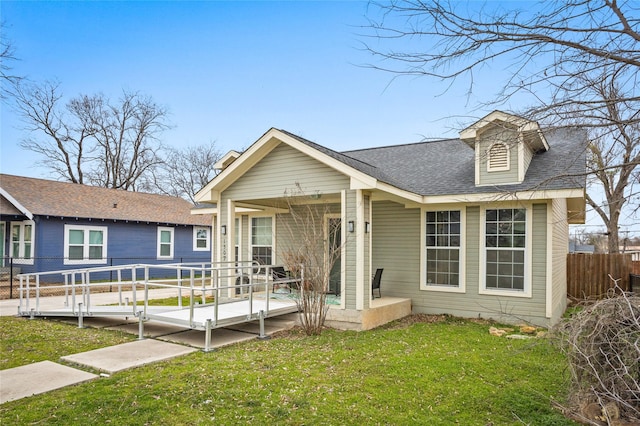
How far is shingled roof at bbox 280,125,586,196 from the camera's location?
326 inches

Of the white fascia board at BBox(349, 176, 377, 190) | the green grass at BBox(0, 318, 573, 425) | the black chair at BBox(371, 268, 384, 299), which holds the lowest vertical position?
the green grass at BBox(0, 318, 573, 425)

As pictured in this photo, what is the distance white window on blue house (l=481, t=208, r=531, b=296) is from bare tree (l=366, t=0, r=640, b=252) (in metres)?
5.12

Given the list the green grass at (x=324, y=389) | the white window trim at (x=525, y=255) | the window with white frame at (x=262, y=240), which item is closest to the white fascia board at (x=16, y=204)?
the window with white frame at (x=262, y=240)

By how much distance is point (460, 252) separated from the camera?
9055 millimetres

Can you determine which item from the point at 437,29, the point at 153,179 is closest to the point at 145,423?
the point at 437,29

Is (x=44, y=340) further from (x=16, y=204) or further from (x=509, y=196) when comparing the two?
(x=16, y=204)

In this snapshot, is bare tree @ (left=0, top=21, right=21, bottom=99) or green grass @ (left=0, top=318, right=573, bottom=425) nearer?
green grass @ (left=0, top=318, right=573, bottom=425)

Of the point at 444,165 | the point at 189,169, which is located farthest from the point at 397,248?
the point at 189,169

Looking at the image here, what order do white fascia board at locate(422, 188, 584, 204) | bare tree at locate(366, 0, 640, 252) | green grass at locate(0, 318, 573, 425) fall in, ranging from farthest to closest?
white fascia board at locate(422, 188, 584, 204) → green grass at locate(0, 318, 573, 425) → bare tree at locate(366, 0, 640, 252)

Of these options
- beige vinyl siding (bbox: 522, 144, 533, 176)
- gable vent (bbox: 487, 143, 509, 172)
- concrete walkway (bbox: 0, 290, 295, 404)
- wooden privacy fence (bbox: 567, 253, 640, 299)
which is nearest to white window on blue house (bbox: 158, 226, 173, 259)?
concrete walkway (bbox: 0, 290, 295, 404)

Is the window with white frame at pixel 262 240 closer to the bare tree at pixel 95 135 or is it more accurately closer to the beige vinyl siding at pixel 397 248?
the beige vinyl siding at pixel 397 248

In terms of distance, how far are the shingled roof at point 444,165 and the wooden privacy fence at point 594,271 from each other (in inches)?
209

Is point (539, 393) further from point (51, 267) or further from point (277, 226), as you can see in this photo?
point (51, 267)

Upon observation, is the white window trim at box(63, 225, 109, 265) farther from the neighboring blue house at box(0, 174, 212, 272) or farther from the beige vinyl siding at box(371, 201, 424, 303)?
the beige vinyl siding at box(371, 201, 424, 303)
